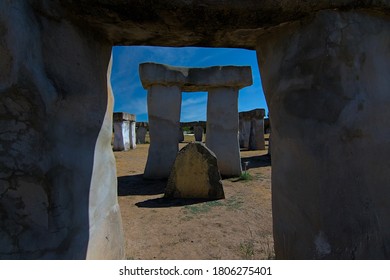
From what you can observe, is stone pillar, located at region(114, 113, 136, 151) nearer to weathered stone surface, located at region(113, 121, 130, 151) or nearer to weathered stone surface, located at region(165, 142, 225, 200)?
weathered stone surface, located at region(113, 121, 130, 151)

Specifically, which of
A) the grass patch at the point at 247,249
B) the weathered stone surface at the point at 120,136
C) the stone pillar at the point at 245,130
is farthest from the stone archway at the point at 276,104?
the stone pillar at the point at 245,130

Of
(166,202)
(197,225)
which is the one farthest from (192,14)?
(166,202)

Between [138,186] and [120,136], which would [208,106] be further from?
[120,136]

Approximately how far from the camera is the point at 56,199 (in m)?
1.20

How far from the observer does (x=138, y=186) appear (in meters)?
5.45

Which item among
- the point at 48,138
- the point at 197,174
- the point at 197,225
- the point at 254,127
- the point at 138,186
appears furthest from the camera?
the point at 254,127

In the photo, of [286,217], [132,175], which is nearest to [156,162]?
[132,175]

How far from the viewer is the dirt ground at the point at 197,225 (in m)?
2.46

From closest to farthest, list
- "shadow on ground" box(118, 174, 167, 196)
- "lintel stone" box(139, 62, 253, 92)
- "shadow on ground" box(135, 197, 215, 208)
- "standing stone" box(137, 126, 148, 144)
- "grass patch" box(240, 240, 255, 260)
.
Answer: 1. "grass patch" box(240, 240, 255, 260)
2. "shadow on ground" box(135, 197, 215, 208)
3. "shadow on ground" box(118, 174, 167, 196)
4. "lintel stone" box(139, 62, 253, 92)
5. "standing stone" box(137, 126, 148, 144)

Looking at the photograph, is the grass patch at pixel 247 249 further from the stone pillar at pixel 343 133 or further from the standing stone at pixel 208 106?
the standing stone at pixel 208 106

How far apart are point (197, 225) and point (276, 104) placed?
2.15 metres

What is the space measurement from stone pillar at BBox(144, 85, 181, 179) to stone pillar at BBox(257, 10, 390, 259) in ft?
16.3

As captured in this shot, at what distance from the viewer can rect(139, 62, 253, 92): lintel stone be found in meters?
6.07

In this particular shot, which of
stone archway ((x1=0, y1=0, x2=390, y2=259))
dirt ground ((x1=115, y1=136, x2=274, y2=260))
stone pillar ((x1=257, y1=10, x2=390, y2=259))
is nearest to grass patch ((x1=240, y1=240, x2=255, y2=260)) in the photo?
dirt ground ((x1=115, y1=136, x2=274, y2=260))
